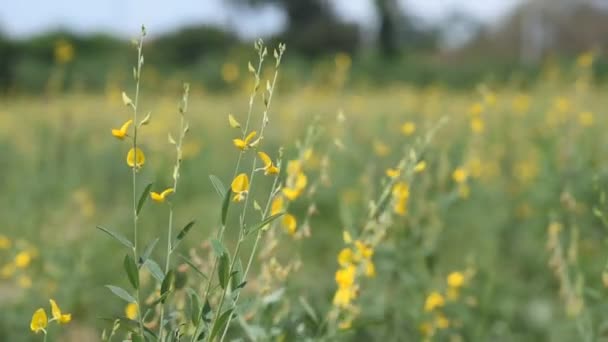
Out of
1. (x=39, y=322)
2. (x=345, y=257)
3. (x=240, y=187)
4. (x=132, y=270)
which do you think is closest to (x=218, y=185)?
(x=240, y=187)

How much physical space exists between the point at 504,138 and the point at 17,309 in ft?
11.3

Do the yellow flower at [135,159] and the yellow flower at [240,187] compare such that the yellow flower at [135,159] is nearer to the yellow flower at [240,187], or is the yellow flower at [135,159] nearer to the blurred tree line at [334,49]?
the yellow flower at [240,187]

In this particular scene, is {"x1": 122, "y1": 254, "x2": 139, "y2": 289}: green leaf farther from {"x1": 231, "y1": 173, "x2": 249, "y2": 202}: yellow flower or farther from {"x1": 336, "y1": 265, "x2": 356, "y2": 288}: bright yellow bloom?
{"x1": 336, "y1": 265, "x2": 356, "y2": 288}: bright yellow bloom

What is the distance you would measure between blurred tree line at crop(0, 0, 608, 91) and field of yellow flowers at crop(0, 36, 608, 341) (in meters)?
0.75

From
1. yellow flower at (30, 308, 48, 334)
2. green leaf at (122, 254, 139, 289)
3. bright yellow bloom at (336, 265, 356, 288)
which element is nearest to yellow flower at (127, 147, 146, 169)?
green leaf at (122, 254, 139, 289)

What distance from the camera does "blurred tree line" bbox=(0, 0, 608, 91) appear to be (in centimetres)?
1429

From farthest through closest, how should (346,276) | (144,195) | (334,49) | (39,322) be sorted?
1. (334,49)
2. (346,276)
3. (39,322)
4. (144,195)

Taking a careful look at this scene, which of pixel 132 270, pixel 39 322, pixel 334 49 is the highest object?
pixel 334 49

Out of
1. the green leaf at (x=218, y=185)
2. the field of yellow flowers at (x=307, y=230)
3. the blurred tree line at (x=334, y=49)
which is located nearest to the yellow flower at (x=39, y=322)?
the field of yellow flowers at (x=307, y=230)

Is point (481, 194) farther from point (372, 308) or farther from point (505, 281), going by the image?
point (372, 308)

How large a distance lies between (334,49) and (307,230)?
25.9m

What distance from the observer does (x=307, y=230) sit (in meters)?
1.47

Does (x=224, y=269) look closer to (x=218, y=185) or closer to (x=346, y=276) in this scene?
(x=218, y=185)

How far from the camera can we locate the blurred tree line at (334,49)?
46.9 ft
